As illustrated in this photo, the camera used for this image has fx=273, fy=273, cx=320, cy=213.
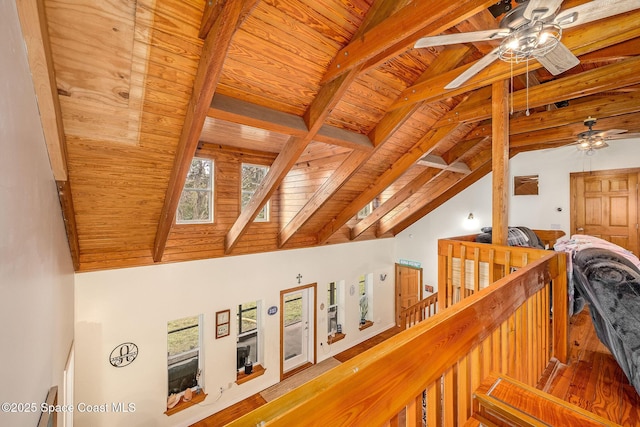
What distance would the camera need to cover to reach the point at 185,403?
4.20 m

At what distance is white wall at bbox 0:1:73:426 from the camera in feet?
3.93

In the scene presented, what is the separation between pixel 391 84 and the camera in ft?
9.95

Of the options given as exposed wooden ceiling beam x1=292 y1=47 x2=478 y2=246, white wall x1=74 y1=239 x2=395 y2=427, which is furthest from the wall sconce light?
white wall x1=74 y1=239 x2=395 y2=427

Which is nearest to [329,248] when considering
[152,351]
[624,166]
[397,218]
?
[397,218]

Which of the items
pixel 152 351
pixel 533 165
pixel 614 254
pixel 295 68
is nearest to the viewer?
pixel 614 254

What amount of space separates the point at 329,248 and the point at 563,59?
4.89m

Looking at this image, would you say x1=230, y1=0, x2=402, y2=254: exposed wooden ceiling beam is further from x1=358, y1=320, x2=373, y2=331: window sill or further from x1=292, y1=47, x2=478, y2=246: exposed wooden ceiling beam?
x1=358, y1=320, x2=373, y2=331: window sill

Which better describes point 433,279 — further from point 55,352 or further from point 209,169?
point 55,352

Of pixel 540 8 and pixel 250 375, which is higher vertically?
pixel 540 8

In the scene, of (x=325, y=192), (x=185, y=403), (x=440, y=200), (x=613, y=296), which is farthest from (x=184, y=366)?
(x=440, y=200)

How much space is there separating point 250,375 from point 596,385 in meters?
4.77

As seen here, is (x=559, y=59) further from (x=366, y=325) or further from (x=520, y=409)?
(x=366, y=325)

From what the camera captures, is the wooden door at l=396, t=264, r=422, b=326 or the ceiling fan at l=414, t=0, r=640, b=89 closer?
the ceiling fan at l=414, t=0, r=640, b=89

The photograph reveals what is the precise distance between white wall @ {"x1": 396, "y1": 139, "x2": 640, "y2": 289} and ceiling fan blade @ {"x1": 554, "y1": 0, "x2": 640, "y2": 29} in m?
4.94
